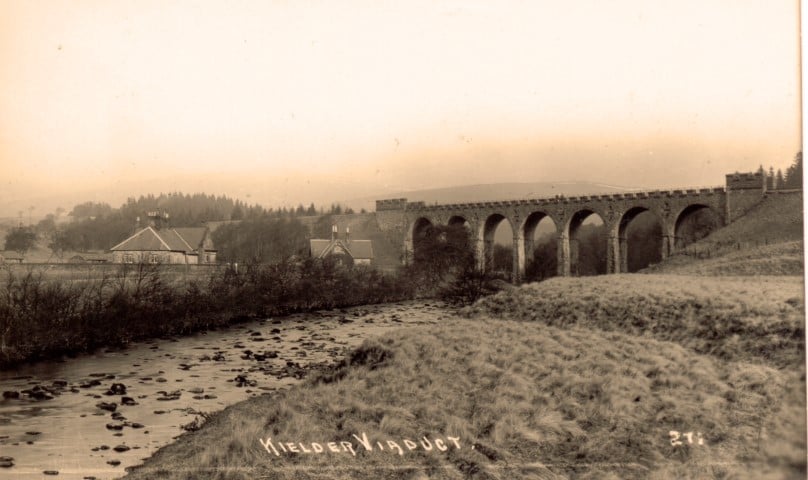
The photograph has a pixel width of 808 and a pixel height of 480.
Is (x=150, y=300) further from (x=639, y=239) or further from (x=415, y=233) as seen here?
(x=639, y=239)

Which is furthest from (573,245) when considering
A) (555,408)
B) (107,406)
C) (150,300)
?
(107,406)

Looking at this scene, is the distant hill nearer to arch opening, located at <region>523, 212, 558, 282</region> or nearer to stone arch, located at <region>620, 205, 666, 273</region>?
arch opening, located at <region>523, 212, 558, 282</region>

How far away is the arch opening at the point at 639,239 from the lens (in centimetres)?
3344

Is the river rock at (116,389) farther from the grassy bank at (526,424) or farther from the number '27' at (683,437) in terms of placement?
the number '27' at (683,437)

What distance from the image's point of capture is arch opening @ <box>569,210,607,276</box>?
35156 millimetres

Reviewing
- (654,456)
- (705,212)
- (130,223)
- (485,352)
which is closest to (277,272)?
(130,223)

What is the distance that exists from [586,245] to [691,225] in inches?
332

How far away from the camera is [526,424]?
7.40m

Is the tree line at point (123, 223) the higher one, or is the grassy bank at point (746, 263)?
the tree line at point (123, 223)

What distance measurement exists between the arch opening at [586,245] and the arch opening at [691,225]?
5147mm

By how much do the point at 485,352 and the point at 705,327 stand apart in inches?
162

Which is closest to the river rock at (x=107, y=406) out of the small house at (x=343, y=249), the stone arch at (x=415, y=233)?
the small house at (x=343, y=249)

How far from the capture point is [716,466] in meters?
6.57

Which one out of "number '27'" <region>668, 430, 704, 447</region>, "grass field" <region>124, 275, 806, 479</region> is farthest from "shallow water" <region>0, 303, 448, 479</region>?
"number '27'" <region>668, 430, 704, 447</region>
